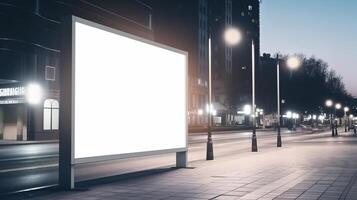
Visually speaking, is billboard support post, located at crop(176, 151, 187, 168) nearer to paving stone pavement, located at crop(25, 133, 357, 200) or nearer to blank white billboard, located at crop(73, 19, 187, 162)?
blank white billboard, located at crop(73, 19, 187, 162)

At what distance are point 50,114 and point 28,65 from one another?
5.24 meters

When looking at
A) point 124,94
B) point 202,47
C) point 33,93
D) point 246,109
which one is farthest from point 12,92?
point 246,109

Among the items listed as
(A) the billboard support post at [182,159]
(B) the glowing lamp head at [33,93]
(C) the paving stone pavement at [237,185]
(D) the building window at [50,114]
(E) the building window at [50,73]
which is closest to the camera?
(C) the paving stone pavement at [237,185]

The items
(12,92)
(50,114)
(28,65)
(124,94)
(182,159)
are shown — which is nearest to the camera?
(124,94)

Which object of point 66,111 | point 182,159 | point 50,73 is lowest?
point 182,159

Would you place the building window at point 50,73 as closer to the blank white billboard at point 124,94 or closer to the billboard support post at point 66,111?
the blank white billboard at point 124,94

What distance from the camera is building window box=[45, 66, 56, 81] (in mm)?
47781

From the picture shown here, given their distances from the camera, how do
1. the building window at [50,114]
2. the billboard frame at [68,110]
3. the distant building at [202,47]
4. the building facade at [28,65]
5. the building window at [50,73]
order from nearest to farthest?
the billboard frame at [68,110] → the building facade at [28,65] → the building window at [50,114] → the building window at [50,73] → the distant building at [202,47]

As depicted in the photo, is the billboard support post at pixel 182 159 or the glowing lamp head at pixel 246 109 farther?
the glowing lamp head at pixel 246 109

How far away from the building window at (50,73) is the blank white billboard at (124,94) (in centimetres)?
3261

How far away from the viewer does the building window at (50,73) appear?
157 ft

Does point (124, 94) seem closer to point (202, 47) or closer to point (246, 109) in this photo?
point (202, 47)

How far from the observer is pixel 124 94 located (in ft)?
46.3

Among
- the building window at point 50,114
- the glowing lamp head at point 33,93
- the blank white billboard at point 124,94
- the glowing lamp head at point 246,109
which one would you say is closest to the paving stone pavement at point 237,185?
the blank white billboard at point 124,94
